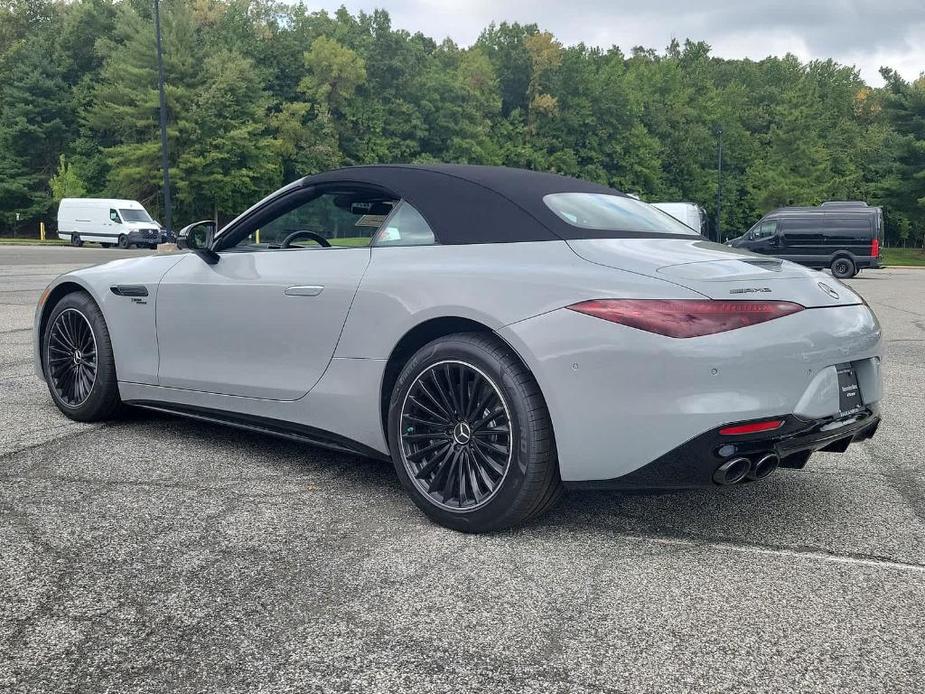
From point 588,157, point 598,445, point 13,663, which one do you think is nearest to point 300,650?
point 13,663

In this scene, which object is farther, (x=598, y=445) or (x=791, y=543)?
(x=791, y=543)

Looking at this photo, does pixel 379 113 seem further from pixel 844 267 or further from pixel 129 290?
pixel 129 290

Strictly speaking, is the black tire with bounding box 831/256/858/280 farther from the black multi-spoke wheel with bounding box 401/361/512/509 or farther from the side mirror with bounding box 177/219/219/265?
the black multi-spoke wheel with bounding box 401/361/512/509

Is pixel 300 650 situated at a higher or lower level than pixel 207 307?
lower

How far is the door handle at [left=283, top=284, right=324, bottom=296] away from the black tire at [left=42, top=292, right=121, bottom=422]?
1.44 metres

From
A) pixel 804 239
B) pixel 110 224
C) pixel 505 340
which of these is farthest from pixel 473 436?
pixel 110 224

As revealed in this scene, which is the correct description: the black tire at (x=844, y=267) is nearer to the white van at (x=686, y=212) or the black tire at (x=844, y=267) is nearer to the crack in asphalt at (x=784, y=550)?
the white van at (x=686, y=212)

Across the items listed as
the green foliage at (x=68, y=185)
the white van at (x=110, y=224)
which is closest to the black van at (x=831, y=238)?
the white van at (x=110, y=224)

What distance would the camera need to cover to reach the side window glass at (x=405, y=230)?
366cm

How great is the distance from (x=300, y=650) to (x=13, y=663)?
708 mm

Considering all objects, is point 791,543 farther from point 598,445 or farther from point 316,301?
point 316,301

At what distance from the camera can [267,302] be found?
404 cm

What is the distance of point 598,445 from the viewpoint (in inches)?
119

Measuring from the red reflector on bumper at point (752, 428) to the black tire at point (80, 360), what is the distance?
129 inches
